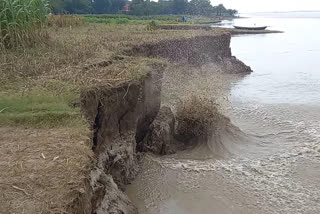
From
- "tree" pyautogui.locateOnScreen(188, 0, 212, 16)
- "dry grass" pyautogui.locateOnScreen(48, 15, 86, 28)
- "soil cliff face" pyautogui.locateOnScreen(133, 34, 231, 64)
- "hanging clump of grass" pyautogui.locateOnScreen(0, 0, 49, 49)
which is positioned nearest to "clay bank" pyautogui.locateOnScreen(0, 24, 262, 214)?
"hanging clump of grass" pyautogui.locateOnScreen(0, 0, 49, 49)

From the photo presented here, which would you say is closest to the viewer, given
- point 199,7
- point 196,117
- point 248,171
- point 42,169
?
point 42,169

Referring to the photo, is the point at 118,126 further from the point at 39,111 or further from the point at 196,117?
the point at 196,117

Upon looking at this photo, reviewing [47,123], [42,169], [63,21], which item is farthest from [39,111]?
[63,21]

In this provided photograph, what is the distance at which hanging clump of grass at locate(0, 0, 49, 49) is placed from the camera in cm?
746

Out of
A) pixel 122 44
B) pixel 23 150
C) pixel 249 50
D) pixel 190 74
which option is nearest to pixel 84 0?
pixel 249 50

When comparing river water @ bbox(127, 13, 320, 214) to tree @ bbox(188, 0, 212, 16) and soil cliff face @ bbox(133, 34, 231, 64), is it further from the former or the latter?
tree @ bbox(188, 0, 212, 16)

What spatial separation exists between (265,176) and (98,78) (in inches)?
130

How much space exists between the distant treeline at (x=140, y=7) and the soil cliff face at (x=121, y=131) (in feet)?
106

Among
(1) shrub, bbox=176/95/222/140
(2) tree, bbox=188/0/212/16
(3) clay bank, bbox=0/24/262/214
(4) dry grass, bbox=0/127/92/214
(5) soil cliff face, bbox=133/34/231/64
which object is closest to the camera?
(4) dry grass, bbox=0/127/92/214

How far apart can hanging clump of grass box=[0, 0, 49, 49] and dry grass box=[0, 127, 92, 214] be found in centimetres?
379

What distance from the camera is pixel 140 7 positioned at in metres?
59.2

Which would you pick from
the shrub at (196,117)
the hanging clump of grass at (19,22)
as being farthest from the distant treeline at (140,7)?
the shrub at (196,117)

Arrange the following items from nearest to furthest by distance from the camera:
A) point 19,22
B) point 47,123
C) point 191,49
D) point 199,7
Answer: point 47,123 → point 19,22 → point 191,49 → point 199,7

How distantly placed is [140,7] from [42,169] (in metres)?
58.0
